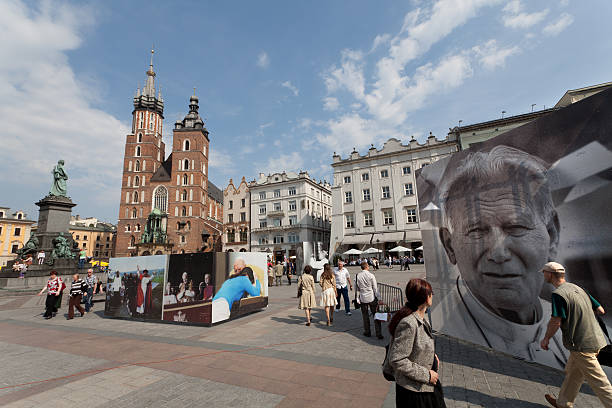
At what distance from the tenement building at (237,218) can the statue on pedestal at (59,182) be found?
29.2 meters

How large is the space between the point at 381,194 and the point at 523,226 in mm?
34963

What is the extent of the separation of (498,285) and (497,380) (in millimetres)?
1810

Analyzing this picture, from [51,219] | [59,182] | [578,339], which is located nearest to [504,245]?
[578,339]

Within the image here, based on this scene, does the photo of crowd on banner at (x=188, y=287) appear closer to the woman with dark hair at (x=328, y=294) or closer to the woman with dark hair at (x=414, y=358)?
the woman with dark hair at (x=328, y=294)

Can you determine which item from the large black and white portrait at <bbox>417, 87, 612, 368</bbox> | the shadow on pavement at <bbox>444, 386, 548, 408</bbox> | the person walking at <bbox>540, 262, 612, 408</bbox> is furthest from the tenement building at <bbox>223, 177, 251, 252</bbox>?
the person walking at <bbox>540, 262, 612, 408</bbox>

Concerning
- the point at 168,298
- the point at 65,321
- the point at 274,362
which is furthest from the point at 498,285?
the point at 65,321

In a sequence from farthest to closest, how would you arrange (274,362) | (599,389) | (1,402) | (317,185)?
1. (317,185)
2. (274,362)
3. (1,402)
4. (599,389)

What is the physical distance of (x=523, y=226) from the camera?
5.12m

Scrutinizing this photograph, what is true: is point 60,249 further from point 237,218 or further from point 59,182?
point 237,218

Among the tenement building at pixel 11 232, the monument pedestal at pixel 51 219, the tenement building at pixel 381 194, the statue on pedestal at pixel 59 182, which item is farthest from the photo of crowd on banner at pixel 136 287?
the tenement building at pixel 11 232

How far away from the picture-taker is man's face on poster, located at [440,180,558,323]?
16.3ft

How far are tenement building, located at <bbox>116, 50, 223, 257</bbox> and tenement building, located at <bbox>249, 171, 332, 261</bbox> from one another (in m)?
12.3

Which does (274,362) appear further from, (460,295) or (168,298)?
(168,298)

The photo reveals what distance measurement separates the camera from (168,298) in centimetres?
957
